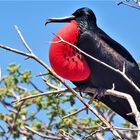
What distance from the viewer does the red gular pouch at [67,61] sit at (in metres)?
4.09

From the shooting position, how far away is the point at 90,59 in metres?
4.43

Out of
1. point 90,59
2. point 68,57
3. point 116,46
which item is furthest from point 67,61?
point 116,46

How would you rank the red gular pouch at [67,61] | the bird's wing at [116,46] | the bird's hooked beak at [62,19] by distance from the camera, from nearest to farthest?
the red gular pouch at [67,61], the bird's hooked beak at [62,19], the bird's wing at [116,46]

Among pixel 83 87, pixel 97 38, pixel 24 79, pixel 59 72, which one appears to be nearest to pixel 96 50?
pixel 97 38

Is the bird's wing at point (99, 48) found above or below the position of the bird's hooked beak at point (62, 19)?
below

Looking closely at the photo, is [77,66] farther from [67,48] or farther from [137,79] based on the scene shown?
[137,79]

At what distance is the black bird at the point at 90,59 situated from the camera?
13.6ft

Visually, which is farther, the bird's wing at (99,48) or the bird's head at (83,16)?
the bird's head at (83,16)

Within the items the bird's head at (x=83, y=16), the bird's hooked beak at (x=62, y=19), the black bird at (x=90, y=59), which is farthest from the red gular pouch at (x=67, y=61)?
the bird's head at (x=83, y=16)

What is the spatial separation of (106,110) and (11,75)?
1812 millimetres

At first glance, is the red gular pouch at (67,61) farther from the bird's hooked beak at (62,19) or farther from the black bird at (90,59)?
the bird's hooked beak at (62,19)

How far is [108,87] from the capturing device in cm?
461

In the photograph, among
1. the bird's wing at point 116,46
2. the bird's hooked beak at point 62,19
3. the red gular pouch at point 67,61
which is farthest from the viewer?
the bird's wing at point 116,46

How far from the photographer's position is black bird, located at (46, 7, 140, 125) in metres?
4.14
